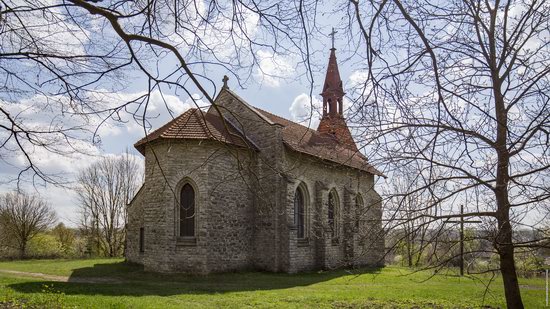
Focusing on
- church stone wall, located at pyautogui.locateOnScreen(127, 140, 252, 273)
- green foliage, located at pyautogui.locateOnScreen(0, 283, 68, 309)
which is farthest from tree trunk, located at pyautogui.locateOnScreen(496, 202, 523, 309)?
church stone wall, located at pyautogui.locateOnScreen(127, 140, 252, 273)

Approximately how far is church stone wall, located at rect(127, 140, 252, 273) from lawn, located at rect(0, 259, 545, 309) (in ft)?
2.45

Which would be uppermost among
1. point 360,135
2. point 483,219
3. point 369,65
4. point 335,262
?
point 369,65

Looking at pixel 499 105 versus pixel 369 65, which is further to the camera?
pixel 499 105

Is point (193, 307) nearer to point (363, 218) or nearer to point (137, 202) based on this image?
point (363, 218)

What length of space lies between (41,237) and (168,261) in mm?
22277

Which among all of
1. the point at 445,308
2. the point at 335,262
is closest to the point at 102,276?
the point at 335,262

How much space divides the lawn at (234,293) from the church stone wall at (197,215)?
75cm

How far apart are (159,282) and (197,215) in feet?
10.8

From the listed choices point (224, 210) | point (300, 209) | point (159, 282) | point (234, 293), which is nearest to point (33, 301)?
point (234, 293)

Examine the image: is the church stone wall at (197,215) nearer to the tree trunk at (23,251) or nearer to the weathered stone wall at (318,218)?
the weathered stone wall at (318,218)

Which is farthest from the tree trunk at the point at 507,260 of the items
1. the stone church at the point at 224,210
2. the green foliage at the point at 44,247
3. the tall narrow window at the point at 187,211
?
the green foliage at the point at 44,247

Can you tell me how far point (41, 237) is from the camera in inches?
1346

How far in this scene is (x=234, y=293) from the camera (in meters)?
12.6

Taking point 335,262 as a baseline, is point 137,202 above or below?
above
